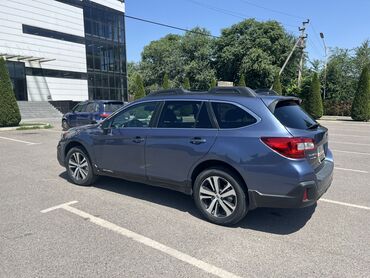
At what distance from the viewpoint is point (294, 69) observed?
140ft

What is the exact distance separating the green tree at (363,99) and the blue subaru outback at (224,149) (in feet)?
74.6

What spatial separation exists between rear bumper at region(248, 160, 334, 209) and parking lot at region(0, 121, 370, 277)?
41 cm

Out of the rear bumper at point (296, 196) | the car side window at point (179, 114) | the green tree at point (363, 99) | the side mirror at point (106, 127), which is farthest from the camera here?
the green tree at point (363, 99)

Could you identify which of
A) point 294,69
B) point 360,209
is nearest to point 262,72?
point 294,69

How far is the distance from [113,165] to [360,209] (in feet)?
12.7

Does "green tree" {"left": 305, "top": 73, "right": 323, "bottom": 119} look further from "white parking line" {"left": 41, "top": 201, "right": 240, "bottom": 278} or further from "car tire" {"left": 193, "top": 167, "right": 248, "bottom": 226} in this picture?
"white parking line" {"left": 41, "top": 201, "right": 240, "bottom": 278}

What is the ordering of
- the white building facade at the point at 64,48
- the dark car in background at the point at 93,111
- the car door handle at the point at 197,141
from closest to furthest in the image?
the car door handle at the point at 197,141, the dark car in background at the point at 93,111, the white building facade at the point at 64,48

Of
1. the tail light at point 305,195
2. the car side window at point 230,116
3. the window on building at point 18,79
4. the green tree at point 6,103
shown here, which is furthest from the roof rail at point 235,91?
the window on building at point 18,79

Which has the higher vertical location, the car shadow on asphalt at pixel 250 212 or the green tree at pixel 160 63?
the green tree at pixel 160 63

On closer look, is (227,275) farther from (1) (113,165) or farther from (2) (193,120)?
(1) (113,165)

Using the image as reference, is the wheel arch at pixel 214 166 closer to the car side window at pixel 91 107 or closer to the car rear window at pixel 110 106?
the car rear window at pixel 110 106

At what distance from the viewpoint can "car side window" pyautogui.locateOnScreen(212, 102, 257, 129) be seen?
4.05 metres

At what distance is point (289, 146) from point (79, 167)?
391 cm

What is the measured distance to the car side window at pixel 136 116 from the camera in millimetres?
4973
